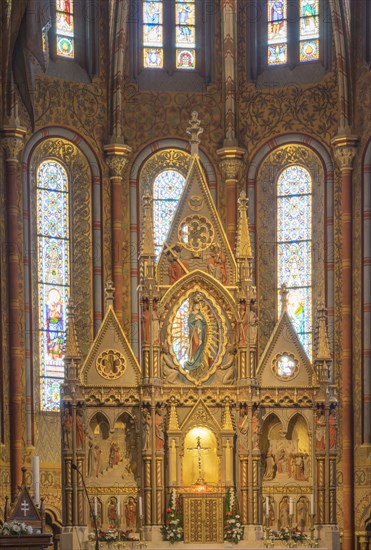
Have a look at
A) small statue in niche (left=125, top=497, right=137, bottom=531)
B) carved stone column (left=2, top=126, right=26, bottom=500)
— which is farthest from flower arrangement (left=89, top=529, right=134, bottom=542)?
carved stone column (left=2, top=126, right=26, bottom=500)

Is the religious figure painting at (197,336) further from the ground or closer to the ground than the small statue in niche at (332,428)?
further from the ground

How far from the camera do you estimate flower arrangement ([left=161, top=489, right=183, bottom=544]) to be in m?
32.2

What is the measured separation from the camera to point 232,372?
33156mm

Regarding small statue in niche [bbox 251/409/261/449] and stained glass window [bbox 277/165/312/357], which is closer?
small statue in niche [bbox 251/409/261/449]

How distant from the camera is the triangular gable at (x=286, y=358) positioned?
109 ft

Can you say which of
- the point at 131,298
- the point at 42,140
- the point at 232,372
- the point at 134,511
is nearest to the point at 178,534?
the point at 134,511

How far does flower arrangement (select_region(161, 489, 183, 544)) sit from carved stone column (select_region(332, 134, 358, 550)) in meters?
4.97

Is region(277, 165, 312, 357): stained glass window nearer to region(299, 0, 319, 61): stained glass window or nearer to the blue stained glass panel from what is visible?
the blue stained glass panel

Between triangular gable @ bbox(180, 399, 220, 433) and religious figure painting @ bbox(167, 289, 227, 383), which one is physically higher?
religious figure painting @ bbox(167, 289, 227, 383)

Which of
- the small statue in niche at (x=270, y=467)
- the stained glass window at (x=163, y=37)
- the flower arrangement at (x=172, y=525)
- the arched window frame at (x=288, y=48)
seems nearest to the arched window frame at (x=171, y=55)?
the stained glass window at (x=163, y=37)

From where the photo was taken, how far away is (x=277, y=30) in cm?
3916

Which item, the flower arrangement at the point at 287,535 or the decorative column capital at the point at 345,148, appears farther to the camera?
the decorative column capital at the point at 345,148

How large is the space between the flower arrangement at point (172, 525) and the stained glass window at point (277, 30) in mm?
10952

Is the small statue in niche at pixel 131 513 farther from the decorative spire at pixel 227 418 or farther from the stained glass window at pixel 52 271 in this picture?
the stained glass window at pixel 52 271
